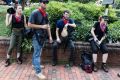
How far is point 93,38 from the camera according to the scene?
8523 millimetres

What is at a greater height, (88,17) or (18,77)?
(88,17)

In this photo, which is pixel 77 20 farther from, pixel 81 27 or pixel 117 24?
pixel 117 24

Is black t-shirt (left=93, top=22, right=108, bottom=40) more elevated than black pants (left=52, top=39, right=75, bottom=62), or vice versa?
black t-shirt (left=93, top=22, right=108, bottom=40)

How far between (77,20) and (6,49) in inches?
99.3

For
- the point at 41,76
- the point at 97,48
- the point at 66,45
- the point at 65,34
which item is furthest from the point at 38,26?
the point at 97,48

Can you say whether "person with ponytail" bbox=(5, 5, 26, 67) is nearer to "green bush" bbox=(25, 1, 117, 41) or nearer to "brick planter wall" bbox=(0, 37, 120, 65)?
"brick planter wall" bbox=(0, 37, 120, 65)

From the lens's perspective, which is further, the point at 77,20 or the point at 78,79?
the point at 77,20

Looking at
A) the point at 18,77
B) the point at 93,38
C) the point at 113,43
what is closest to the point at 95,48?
the point at 93,38

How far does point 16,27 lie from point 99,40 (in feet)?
8.12

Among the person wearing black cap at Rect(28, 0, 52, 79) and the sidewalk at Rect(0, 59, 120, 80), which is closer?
the person wearing black cap at Rect(28, 0, 52, 79)

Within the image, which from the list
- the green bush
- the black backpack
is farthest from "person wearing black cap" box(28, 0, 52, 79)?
the green bush

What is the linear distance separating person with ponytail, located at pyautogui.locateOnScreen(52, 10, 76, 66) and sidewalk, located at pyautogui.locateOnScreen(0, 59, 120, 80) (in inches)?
14.3

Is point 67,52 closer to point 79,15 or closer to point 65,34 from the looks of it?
point 65,34

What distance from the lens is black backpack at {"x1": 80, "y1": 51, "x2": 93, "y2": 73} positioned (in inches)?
322
